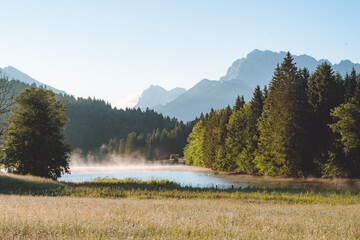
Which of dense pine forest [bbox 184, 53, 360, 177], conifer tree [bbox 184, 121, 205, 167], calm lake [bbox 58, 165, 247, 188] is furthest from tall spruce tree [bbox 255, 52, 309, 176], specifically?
conifer tree [bbox 184, 121, 205, 167]

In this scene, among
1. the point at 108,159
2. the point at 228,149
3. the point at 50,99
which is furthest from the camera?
the point at 108,159

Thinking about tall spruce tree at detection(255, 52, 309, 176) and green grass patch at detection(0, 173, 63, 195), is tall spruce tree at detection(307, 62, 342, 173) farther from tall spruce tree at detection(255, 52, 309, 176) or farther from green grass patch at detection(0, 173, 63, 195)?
green grass patch at detection(0, 173, 63, 195)

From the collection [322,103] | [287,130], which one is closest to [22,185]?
[287,130]

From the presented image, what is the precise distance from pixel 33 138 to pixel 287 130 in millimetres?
36962

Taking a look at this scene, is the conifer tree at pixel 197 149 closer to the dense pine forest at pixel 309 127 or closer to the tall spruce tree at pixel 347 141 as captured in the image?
the dense pine forest at pixel 309 127

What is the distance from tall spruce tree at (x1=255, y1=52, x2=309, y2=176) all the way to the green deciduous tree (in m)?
32.2

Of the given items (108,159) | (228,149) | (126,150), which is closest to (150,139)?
(126,150)

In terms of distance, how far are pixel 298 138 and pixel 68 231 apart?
48677 mm

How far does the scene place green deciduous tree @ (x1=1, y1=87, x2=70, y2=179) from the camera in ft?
137

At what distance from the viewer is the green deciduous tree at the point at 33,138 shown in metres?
41.8

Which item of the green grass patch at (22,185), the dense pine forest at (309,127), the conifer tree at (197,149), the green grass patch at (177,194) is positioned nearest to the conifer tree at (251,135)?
the dense pine forest at (309,127)

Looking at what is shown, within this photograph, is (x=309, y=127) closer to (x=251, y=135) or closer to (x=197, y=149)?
(x=251, y=135)

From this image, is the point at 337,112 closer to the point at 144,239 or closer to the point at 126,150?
the point at 144,239

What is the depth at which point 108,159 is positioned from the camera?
159000 mm
